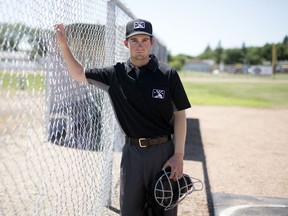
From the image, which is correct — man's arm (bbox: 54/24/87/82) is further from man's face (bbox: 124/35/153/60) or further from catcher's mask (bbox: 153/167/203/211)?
catcher's mask (bbox: 153/167/203/211)

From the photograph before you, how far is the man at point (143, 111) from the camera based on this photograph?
9.96ft

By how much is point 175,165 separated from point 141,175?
309mm

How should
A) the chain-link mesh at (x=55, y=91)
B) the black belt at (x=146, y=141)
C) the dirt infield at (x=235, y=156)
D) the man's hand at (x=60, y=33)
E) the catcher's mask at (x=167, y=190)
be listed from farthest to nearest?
the dirt infield at (x=235, y=156)
the black belt at (x=146, y=141)
the catcher's mask at (x=167, y=190)
the man's hand at (x=60, y=33)
the chain-link mesh at (x=55, y=91)

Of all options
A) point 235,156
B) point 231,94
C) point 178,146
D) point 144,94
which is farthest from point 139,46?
Answer: point 231,94

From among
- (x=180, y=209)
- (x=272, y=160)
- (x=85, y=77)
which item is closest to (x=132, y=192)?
Answer: (x=85, y=77)

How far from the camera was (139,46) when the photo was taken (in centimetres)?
308

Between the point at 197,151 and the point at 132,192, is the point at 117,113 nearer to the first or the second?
the point at 132,192

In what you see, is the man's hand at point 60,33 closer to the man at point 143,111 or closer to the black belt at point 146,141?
the man at point 143,111

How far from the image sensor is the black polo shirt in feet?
9.91

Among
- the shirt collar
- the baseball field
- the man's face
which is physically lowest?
the baseball field

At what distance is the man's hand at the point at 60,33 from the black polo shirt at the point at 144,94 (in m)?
0.36

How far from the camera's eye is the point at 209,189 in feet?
18.1

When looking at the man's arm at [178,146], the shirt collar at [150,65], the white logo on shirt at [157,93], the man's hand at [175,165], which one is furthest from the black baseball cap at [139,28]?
the man's hand at [175,165]

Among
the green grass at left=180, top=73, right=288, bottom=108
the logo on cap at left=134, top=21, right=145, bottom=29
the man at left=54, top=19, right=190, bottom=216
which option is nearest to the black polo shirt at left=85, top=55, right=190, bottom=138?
the man at left=54, top=19, right=190, bottom=216
